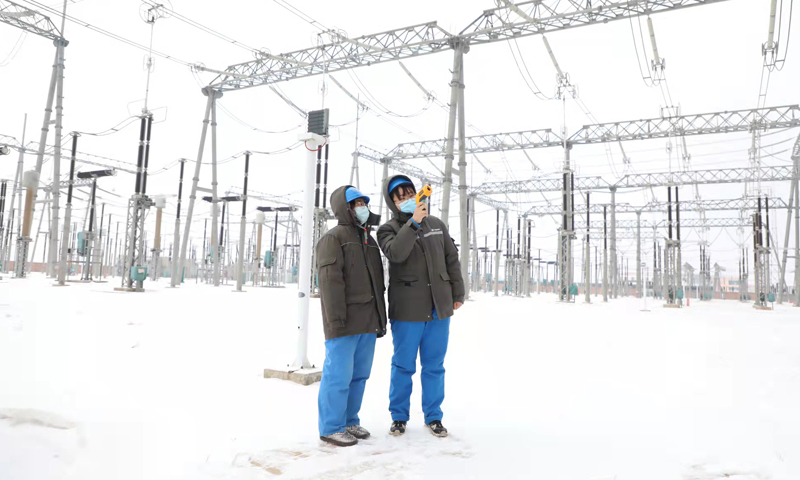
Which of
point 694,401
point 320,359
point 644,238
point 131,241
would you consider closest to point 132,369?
point 320,359

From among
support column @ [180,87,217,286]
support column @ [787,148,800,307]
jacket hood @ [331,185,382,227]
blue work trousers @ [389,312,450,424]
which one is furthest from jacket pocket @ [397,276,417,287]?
support column @ [787,148,800,307]

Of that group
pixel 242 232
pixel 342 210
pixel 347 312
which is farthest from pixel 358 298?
pixel 242 232

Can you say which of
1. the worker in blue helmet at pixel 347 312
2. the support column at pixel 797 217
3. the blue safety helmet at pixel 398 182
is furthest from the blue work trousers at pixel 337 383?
the support column at pixel 797 217

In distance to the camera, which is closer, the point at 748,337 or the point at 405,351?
the point at 405,351

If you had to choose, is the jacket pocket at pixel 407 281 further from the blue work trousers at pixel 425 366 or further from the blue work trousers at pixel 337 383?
the blue work trousers at pixel 337 383

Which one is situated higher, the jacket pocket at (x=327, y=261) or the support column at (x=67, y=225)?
the support column at (x=67, y=225)

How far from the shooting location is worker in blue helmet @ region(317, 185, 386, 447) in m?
2.78

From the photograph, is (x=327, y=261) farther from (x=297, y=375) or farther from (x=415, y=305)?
(x=297, y=375)

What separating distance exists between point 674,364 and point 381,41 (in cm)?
1206

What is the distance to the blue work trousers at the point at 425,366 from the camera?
302cm

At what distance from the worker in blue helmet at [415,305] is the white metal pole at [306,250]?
1344mm

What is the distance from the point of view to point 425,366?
10.1 feet

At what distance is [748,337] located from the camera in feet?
27.9

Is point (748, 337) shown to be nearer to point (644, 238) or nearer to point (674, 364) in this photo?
point (674, 364)
